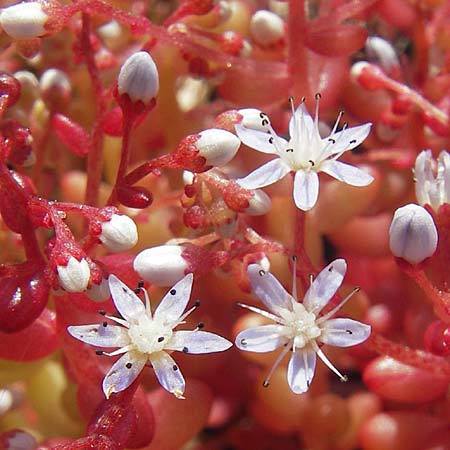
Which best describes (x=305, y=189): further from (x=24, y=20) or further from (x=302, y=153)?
(x=24, y=20)

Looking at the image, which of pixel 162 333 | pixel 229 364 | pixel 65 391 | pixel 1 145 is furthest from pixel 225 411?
pixel 1 145

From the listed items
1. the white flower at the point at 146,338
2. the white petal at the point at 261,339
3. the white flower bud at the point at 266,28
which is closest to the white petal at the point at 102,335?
the white flower at the point at 146,338

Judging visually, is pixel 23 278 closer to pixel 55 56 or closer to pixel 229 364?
pixel 229 364

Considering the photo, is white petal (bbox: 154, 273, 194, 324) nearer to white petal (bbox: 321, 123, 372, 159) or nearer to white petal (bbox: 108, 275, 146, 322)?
white petal (bbox: 108, 275, 146, 322)

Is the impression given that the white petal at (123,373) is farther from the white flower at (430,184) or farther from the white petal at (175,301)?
the white flower at (430,184)

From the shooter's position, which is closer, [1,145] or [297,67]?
[1,145]

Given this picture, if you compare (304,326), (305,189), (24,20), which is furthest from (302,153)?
(24,20)
